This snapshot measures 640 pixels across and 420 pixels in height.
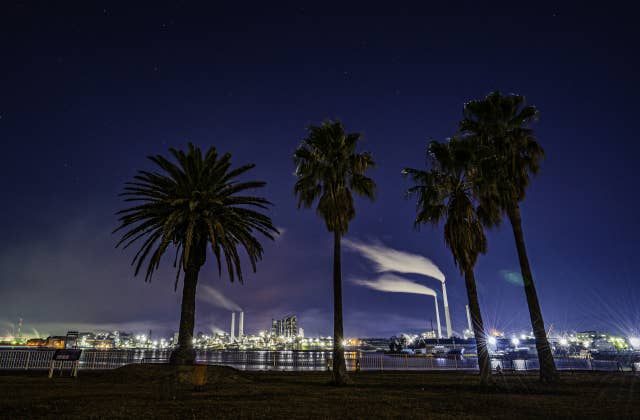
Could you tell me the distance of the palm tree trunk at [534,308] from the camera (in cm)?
1989

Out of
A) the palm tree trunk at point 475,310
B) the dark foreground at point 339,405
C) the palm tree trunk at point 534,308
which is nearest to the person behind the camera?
the dark foreground at point 339,405

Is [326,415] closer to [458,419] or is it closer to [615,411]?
[458,419]

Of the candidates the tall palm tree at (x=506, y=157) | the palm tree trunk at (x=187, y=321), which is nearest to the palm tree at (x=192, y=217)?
the palm tree trunk at (x=187, y=321)

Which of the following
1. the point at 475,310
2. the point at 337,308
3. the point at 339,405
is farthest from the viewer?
the point at 337,308

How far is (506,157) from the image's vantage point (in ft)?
75.2

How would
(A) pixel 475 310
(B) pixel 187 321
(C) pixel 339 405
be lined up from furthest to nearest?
1. (B) pixel 187 321
2. (A) pixel 475 310
3. (C) pixel 339 405

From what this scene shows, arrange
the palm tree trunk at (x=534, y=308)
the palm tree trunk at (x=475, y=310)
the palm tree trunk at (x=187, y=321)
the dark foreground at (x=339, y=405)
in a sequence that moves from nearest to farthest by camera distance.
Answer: the dark foreground at (x=339, y=405), the palm tree trunk at (x=534, y=308), the palm tree trunk at (x=475, y=310), the palm tree trunk at (x=187, y=321)

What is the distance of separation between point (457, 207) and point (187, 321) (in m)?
17.7

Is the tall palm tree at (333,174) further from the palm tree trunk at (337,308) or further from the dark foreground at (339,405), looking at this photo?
the dark foreground at (339,405)

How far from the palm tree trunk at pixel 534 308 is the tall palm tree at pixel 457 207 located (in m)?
3.22

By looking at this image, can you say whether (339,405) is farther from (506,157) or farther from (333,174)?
(506,157)

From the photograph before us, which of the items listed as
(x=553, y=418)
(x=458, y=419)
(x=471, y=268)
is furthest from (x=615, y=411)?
(x=471, y=268)

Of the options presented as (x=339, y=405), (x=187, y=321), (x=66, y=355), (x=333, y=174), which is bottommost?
(x=339, y=405)

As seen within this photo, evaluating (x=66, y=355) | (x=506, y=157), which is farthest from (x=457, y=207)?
(x=66, y=355)
